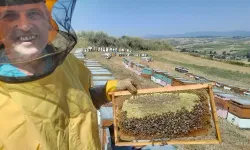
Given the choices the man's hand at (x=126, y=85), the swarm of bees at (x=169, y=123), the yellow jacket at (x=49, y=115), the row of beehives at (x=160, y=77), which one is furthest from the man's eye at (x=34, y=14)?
the row of beehives at (x=160, y=77)

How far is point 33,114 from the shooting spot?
1338 mm

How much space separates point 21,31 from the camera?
4.56ft

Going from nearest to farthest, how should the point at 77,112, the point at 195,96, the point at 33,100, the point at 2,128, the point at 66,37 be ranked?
1. the point at 2,128
2. the point at 33,100
3. the point at 77,112
4. the point at 66,37
5. the point at 195,96

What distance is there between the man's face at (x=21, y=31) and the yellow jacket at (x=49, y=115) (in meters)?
0.15

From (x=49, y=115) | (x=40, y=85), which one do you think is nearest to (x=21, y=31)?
(x=40, y=85)

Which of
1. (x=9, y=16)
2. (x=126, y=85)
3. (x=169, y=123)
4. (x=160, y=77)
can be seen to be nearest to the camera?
(x=9, y=16)

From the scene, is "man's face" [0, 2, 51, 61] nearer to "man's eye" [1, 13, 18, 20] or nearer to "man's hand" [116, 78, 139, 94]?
"man's eye" [1, 13, 18, 20]

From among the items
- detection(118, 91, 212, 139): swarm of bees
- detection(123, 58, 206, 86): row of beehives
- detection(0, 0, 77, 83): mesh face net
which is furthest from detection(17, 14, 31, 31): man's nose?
detection(123, 58, 206, 86): row of beehives

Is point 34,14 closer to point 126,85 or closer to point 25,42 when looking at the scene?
point 25,42

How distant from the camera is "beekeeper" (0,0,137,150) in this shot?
4.27 feet

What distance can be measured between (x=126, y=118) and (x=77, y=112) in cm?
116

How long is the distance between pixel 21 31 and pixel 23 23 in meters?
0.04

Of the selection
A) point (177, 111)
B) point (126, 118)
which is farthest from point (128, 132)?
point (177, 111)

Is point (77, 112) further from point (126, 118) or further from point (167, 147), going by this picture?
point (167, 147)
